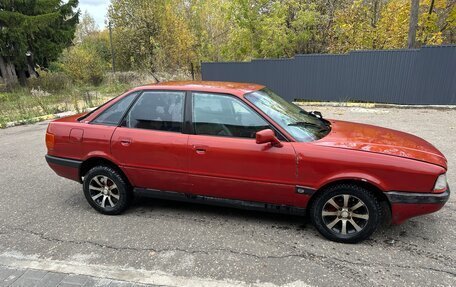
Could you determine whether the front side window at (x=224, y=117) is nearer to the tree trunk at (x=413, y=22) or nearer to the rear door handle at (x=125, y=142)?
the rear door handle at (x=125, y=142)

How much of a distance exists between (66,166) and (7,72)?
25149 mm

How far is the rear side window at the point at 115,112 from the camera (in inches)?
158

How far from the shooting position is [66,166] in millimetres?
4199

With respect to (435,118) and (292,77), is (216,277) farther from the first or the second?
(292,77)

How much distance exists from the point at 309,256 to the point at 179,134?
6.09ft

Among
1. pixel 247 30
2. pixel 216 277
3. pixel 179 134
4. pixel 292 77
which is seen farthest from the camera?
pixel 247 30

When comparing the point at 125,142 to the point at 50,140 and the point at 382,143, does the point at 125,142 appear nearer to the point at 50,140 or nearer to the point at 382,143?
the point at 50,140

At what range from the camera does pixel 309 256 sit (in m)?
3.18

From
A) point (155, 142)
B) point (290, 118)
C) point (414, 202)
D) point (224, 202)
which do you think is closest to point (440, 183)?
point (414, 202)

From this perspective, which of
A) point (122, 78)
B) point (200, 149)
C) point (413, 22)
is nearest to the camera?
point (200, 149)

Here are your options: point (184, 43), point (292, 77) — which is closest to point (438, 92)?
point (292, 77)

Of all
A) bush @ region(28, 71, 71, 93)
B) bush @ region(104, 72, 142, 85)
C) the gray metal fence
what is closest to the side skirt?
the gray metal fence

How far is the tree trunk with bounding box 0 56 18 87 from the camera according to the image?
23.6 meters

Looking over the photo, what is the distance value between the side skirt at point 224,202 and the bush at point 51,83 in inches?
798
